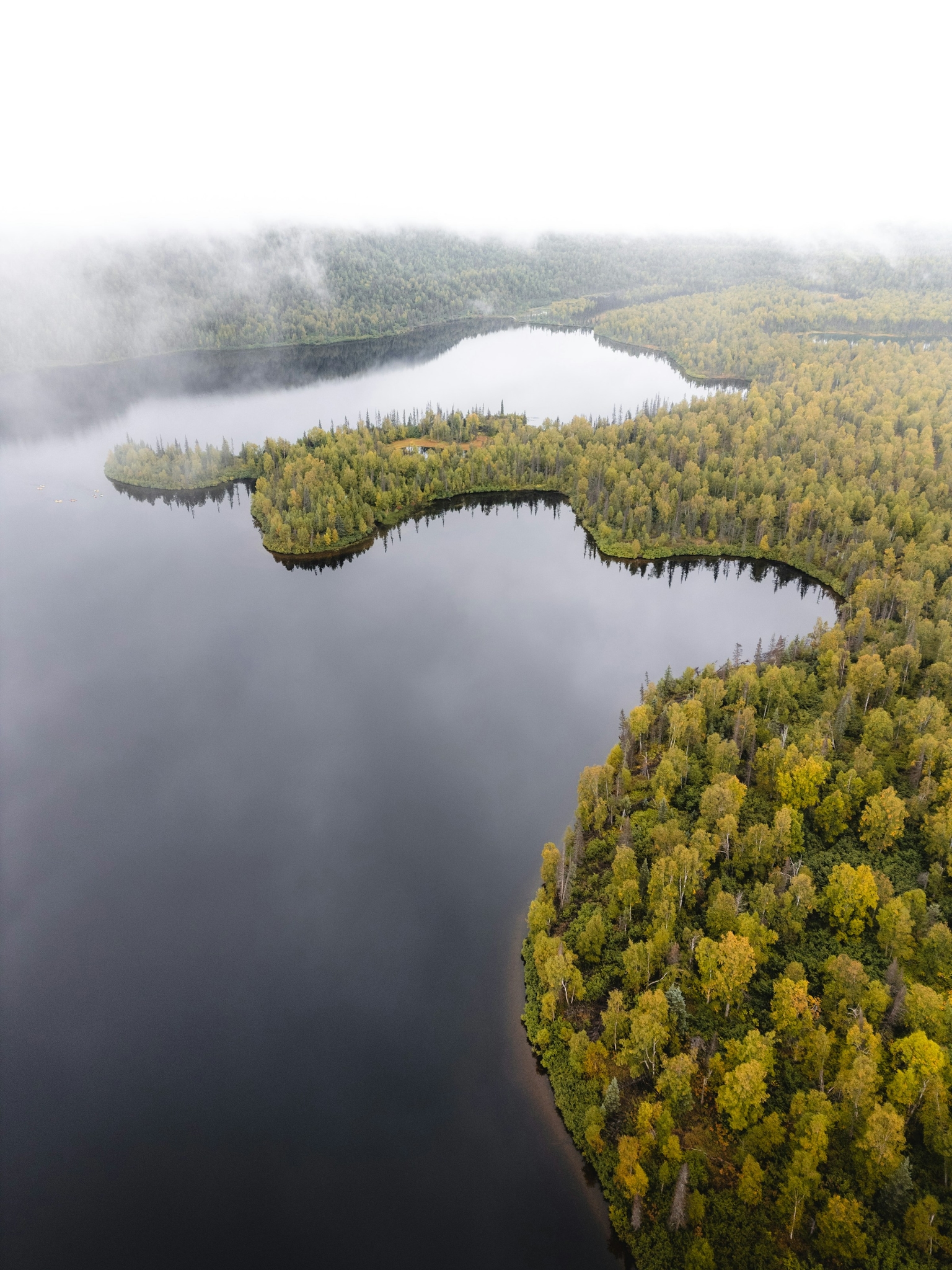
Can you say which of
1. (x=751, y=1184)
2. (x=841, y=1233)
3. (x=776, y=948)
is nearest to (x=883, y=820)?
(x=776, y=948)

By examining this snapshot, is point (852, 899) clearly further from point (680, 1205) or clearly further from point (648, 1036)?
point (680, 1205)

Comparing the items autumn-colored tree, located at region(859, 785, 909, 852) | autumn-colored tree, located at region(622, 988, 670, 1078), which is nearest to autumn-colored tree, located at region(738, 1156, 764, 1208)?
autumn-colored tree, located at region(622, 988, 670, 1078)

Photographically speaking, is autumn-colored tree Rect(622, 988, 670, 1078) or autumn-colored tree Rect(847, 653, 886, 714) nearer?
autumn-colored tree Rect(622, 988, 670, 1078)

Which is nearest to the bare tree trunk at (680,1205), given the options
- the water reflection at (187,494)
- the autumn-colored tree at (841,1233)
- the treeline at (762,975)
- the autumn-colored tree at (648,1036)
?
the treeline at (762,975)

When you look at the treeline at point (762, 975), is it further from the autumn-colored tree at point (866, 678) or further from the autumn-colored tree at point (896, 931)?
the autumn-colored tree at point (866, 678)

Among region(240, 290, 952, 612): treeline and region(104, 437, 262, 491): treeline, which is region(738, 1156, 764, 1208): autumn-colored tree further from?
region(104, 437, 262, 491): treeline

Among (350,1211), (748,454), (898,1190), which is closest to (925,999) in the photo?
(898,1190)

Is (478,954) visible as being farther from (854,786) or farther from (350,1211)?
(854,786)

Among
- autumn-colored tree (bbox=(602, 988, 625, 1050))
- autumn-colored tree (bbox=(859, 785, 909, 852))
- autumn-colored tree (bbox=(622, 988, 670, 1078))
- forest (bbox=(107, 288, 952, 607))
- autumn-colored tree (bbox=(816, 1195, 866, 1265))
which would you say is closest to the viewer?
autumn-colored tree (bbox=(816, 1195, 866, 1265))
